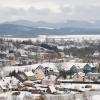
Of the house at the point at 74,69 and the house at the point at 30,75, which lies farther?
the house at the point at 74,69

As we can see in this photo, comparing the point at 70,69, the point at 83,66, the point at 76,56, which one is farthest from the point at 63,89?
the point at 76,56

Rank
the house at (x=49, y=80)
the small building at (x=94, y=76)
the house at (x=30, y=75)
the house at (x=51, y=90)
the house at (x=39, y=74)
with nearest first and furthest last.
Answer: the house at (x=51, y=90), the house at (x=49, y=80), the small building at (x=94, y=76), the house at (x=30, y=75), the house at (x=39, y=74)

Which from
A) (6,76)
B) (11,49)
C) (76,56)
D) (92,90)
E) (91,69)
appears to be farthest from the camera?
(11,49)

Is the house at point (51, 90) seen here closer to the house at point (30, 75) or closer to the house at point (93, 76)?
the house at point (93, 76)

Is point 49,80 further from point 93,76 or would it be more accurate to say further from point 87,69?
point 87,69

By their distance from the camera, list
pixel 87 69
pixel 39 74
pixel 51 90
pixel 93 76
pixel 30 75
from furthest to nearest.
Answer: pixel 87 69, pixel 39 74, pixel 30 75, pixel 93 76, pixel 51 90

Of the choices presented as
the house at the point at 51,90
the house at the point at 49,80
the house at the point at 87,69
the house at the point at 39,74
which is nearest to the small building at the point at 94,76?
the house at the point at 87,69

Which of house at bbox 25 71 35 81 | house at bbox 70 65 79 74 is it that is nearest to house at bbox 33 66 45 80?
house at bbox 25 71 35 81

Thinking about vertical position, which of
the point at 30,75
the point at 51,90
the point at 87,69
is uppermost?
the point at 87,69

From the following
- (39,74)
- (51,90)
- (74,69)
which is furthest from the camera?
(74,69)

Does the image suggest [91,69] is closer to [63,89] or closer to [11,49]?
[63,89]

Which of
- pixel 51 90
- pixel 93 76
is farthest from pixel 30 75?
pixel 51 90
